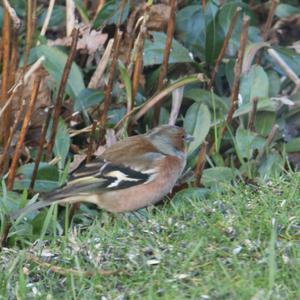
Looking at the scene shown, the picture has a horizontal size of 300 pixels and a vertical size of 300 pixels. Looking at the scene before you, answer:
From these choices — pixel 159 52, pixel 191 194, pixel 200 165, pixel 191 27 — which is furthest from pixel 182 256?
pixel 191 27

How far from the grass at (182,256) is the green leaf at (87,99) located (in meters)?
1.90

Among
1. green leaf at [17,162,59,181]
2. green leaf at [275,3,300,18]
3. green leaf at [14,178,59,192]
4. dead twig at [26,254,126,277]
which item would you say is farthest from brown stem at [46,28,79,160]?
green leaf at [275,3,300,18]

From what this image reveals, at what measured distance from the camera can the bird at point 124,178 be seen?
6.48m

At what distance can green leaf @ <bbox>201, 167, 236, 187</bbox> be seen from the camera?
6.96 metres

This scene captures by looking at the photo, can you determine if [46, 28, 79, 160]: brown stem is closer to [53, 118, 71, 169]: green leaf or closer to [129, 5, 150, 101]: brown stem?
[53, 118, 71, 169]: green leaf

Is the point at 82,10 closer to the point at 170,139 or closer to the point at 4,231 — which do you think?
the point at 170,139

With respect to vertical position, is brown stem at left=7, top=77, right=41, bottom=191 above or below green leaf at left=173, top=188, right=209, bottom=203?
above

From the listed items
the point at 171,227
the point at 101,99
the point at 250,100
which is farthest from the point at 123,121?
the point at 171,227

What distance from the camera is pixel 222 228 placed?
17.1 ft

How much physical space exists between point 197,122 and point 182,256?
268cm

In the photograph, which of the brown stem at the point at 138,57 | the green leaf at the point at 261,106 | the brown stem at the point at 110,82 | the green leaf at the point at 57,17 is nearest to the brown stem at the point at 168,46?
the brown stem at the point at 138,57

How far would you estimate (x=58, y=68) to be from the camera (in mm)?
7781

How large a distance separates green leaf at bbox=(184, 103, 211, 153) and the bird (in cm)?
62

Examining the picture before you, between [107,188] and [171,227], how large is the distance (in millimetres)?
1153
